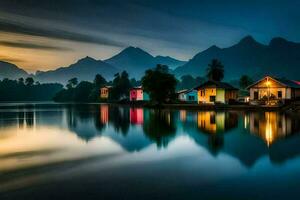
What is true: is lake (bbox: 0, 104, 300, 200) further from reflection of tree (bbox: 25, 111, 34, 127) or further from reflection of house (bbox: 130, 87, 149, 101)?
reflection of house (bbox: 130, 87, 149, 101)

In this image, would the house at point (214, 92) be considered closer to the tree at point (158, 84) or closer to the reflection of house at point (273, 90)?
the reflection of house at point (273, 90)

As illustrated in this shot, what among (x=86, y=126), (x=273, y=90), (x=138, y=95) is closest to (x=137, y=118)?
(x=86, y=126)

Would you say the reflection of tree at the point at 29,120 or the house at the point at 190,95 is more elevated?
the house at the point at 190,95

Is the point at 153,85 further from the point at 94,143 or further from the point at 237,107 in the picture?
the point at 94,143

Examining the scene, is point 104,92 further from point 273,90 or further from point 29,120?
point 29,120

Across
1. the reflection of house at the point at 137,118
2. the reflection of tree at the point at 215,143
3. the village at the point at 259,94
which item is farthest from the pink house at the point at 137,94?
the reflection of tree at the point at 215,143

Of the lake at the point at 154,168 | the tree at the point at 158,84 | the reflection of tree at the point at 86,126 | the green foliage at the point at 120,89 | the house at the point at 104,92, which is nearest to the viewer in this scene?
the lake at the point at 154,168

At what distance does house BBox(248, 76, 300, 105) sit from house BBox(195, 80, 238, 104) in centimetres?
626

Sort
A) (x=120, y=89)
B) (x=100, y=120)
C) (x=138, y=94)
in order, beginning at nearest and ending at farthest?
(x=100, y=120), (x=138, y=94), (x=120, y=89)

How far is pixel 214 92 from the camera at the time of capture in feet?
244

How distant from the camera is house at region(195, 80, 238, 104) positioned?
73812 millimetres

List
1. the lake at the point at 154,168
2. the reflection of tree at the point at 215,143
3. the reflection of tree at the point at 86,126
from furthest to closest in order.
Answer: the reflection of tree at the point at 86,126 < the reflection of tree at the point at 215,143 < the lake at the point at 154,168

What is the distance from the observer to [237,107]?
59.9 meters

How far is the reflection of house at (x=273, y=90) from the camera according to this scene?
6544cm
